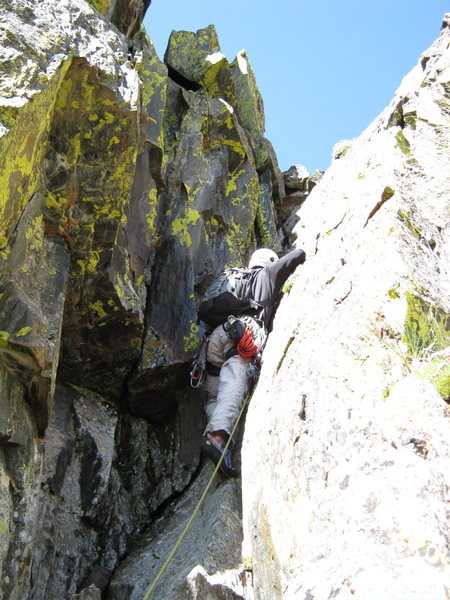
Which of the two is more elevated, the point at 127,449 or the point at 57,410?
the point at 57,410

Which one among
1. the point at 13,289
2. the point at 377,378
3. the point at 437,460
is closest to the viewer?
the point at 437,460

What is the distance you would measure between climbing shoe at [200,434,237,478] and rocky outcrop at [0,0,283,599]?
0.52 metres

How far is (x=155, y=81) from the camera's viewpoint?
13.9 metres

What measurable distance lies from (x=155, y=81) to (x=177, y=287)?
4.61 m

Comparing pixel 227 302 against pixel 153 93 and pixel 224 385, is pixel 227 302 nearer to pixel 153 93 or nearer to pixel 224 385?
pixel 224 385

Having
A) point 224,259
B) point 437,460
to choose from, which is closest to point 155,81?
point 224,259

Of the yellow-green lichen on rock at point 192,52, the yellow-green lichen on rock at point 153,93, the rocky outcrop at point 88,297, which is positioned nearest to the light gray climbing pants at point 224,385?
the rocky outcrop at point 88,297

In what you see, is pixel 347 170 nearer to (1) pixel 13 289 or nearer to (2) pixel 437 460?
(1) pixel 13 289

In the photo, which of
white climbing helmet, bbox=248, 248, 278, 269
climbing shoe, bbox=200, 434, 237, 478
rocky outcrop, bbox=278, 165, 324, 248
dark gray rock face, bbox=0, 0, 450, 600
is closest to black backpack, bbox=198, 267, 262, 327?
white climbing helmet, bbox=248, 248, 278, 269

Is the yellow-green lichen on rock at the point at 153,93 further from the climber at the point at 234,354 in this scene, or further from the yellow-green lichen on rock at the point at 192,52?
the climber at the point at 234,354

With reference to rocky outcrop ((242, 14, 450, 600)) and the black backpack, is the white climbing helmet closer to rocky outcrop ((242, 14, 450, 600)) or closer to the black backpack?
the black backpack

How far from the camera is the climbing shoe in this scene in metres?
9.10

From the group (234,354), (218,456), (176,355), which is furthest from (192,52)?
(218,456)

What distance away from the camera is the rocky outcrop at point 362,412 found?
4.20 metres
